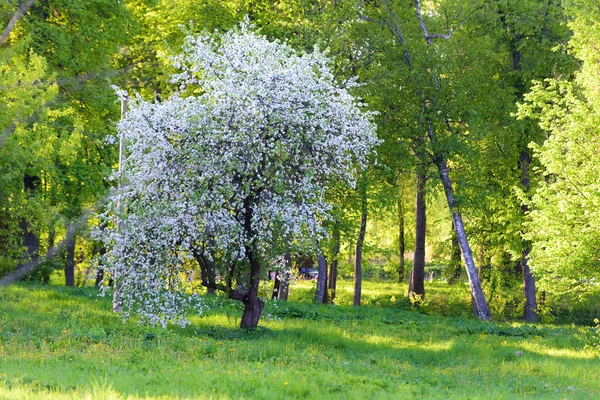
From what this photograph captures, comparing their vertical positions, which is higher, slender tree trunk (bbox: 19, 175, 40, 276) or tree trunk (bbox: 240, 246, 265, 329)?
slender tree trunk (bbox: 19, 175, 40, 276)

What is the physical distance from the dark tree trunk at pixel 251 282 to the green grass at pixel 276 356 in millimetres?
469

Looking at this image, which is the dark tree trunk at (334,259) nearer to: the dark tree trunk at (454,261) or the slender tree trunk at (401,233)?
the slender tree trunk at (401,233)

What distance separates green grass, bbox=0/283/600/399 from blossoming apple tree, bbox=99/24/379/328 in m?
1.82

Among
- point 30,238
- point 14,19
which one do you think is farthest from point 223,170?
point 30,238

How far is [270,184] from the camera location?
18.1 metres

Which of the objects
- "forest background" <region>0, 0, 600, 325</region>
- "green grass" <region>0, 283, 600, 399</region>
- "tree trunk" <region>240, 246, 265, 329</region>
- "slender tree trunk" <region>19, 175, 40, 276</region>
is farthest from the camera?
"slender tree trunk" <region>19, 175, 40, 276</region>

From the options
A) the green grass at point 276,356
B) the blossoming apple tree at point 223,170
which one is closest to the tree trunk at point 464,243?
the green grass at point 276,356

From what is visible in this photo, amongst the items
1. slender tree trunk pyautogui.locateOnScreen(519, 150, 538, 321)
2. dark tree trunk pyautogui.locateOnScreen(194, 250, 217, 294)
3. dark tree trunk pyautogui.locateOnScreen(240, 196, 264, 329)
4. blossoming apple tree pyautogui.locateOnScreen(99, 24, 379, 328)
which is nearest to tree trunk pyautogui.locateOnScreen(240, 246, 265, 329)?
dark tree trunk pyautogui.locateOnScreen(240, 196, 264, 329)

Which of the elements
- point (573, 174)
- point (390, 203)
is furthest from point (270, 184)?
point (390, 203)

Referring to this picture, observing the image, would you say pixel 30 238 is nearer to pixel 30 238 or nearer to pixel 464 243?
pixel 30 238

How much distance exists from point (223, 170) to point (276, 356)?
201 inches

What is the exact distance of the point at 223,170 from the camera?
17.8m

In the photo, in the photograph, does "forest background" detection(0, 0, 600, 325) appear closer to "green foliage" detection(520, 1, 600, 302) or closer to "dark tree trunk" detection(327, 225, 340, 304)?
"dark tree trunk" detection(327, 225, 340, 304)

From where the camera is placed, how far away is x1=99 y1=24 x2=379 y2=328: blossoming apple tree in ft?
58.4
